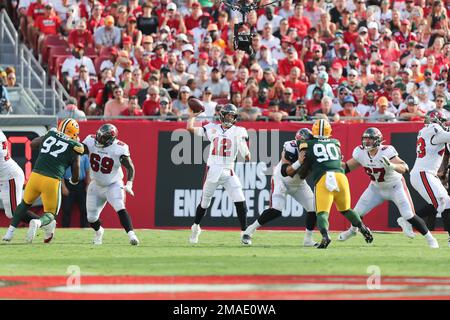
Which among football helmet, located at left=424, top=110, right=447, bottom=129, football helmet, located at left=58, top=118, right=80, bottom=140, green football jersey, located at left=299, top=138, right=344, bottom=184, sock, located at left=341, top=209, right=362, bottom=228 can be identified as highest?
football helmet, located at left=424, top=110, right=447, bottom=129

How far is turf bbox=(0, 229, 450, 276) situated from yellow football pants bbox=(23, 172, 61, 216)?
54cm

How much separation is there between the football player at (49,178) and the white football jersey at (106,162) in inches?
9.8

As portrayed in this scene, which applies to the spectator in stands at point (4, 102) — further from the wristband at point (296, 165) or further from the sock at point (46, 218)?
the wristband at point (296, 165)

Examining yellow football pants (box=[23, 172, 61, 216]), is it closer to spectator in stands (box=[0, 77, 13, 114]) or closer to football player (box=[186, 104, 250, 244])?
football player (box=[186, 104, 250, 244])

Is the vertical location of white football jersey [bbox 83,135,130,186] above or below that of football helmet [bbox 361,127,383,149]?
below

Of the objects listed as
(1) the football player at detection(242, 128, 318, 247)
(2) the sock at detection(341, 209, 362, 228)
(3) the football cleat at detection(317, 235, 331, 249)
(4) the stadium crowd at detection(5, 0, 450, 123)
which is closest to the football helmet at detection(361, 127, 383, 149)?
(1) the football player at detection(242, 128, 318, 247)

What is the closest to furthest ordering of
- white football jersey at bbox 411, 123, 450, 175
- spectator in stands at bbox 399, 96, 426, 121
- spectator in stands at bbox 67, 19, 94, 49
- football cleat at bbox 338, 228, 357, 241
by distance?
football cleat at bbox 338, 228, 357, 241 → white football jersey at bbox 411, 123, 450, 175 → spectator in stands at bbox 399, 96, 426, 121 → spectator in stands at bbox 67, 19, 94, 49

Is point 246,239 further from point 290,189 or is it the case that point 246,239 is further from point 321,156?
point 321,156

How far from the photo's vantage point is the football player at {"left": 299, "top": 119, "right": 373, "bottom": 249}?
49.7ft

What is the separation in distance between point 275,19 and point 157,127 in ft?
15.2

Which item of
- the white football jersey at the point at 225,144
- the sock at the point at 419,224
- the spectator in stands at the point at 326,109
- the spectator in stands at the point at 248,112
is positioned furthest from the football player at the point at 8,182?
the sock at the point at 419,224

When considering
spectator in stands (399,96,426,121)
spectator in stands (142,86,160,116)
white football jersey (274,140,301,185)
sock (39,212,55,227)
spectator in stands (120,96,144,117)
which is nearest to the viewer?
sock (39,212,55,227)

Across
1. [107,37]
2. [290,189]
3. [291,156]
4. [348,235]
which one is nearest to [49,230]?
[290,189]

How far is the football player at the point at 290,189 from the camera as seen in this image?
1581cm
